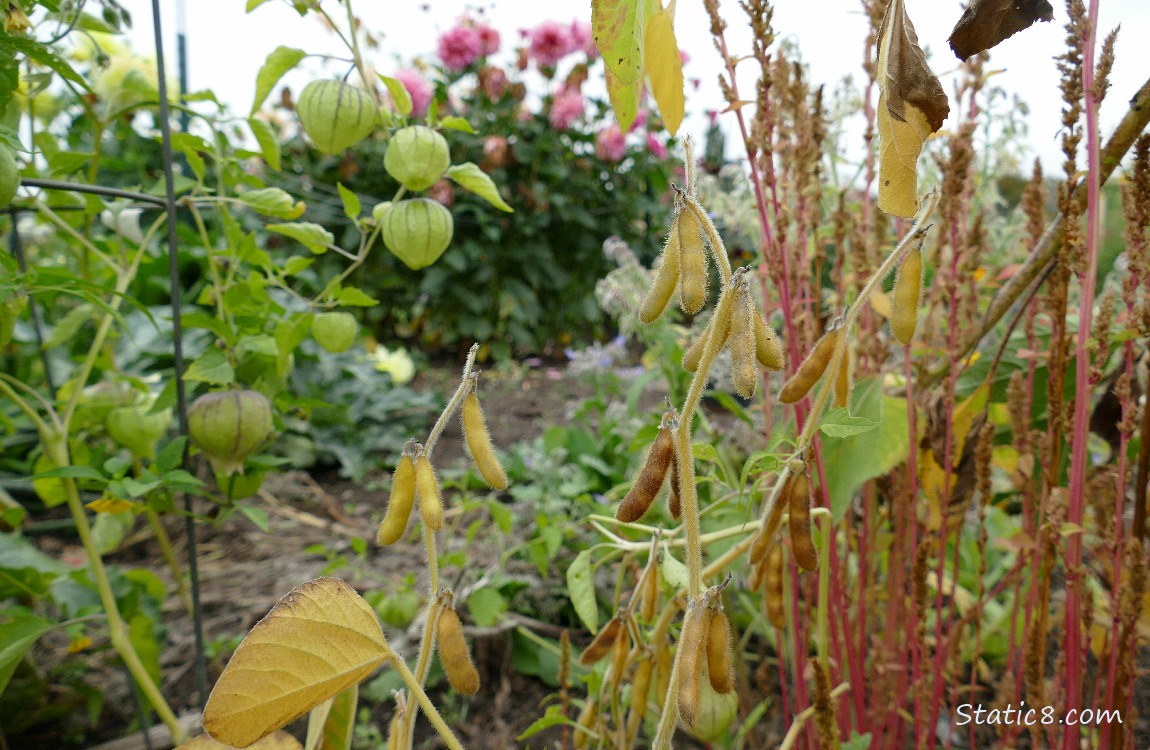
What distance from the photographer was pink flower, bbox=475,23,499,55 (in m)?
3.59

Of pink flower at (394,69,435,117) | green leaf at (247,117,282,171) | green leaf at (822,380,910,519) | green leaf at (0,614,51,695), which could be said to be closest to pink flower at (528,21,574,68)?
pink flower at (394,69,435,117)

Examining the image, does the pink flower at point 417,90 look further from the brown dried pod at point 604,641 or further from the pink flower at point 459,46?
the brown dried pod at point 604,641

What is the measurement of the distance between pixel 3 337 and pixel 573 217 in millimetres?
3388

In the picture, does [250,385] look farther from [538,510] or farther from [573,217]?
[573,217]

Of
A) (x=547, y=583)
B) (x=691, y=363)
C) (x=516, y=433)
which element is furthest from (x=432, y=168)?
(x=516, y=433)

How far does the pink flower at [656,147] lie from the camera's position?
12.8ft

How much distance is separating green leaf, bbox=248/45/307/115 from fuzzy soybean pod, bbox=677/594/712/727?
610 mm

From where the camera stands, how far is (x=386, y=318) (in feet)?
13.3

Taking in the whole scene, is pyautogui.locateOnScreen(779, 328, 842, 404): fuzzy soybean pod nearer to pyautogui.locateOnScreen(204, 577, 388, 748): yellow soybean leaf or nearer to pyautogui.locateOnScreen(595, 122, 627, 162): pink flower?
pyautogui.locateOnScreen(204, 577, 388, 748): yellow soybean leaf

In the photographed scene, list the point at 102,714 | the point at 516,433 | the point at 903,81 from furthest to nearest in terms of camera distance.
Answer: the point at 516,433 → the point at 102,714 → the point at 903,81

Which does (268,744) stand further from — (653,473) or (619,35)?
(619,35)

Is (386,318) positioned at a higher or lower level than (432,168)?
lower

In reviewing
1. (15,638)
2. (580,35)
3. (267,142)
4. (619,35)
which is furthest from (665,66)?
(580,35)

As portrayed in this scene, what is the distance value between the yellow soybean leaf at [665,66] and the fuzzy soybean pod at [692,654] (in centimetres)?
22
